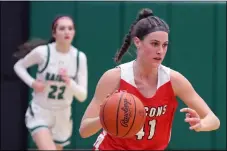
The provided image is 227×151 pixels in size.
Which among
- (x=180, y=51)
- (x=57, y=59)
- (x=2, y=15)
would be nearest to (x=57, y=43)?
(x=57, y=59)

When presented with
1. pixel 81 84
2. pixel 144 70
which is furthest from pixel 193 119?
pixel 81 84

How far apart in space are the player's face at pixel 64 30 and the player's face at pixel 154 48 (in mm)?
2661

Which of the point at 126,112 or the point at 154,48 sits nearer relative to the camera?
the point at 126,112

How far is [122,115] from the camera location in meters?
4.16

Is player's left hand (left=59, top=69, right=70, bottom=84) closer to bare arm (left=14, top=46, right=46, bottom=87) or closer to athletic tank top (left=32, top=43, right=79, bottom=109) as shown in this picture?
athletic tank top (left=32, top=43, right=79, bottom=109)

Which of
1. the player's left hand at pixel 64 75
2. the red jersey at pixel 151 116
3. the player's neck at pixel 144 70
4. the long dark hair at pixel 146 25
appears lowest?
the red jersey at pixel 151 116

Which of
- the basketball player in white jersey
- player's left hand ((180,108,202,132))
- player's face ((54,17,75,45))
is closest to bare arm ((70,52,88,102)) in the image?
the basketball player in white jersey

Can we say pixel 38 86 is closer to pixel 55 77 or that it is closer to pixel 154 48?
pixel 55 77

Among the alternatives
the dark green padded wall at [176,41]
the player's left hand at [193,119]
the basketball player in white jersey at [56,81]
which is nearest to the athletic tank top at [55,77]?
the basketball player in white jersey at [56,81]

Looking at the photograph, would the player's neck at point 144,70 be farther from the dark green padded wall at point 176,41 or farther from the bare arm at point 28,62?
the dark green padded wall at point 176,41

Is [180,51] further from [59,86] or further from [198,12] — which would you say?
[59,86]

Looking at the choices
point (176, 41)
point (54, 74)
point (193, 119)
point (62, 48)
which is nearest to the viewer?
point (193, 119)

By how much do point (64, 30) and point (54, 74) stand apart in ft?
1.61

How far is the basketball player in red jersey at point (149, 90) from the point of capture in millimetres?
4473
